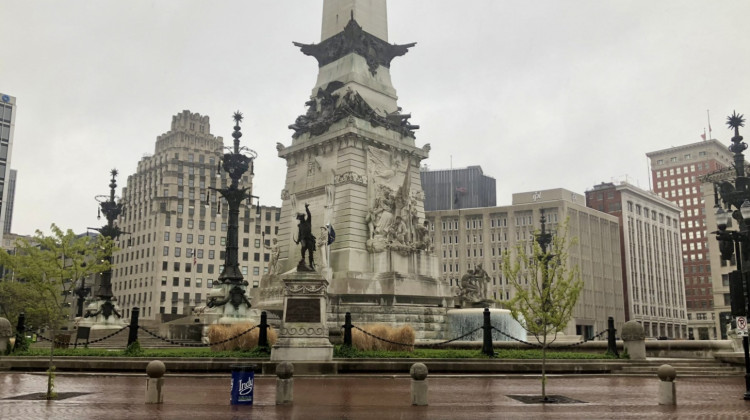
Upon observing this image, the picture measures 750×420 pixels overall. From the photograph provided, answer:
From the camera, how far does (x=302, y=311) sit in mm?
21406

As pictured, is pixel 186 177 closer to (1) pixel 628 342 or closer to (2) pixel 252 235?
(2) pixel 252 235

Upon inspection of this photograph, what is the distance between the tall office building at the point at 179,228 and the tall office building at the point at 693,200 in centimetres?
9153

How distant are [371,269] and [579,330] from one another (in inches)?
3271

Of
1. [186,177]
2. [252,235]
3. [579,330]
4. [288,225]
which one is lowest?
[579,330]

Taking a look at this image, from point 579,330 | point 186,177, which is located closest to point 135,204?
point 186,177

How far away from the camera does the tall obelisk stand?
3534 cm

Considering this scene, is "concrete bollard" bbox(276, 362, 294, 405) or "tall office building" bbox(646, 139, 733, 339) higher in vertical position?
"tall office building" bbox(646, 139, 733, 339)

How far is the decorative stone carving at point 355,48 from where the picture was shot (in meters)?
40.8

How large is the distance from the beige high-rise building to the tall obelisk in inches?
2673

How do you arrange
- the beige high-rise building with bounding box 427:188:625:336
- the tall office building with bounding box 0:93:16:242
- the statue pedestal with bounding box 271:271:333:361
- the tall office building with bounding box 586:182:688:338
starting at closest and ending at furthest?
the statue pedestal with bounding box 271:271:333:361 → the tall office building with bounding box 0:93:16:242 → the beige high-rise building with bounding box 427:188:625:336 → the tall office building with bounding box 586:182:688:338

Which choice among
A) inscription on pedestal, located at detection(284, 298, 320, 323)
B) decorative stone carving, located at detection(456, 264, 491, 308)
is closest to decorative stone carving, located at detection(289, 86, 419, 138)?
decorative stone carving, located at detection(456, 264, 491, 308)

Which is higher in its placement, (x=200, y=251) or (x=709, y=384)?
(x=200, y=251)

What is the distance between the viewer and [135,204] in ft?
390

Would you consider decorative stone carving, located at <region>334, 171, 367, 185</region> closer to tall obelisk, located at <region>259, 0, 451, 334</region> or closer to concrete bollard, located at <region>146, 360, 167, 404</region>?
tall obelisk, located at <region>259, 0, 451, 334</region>
